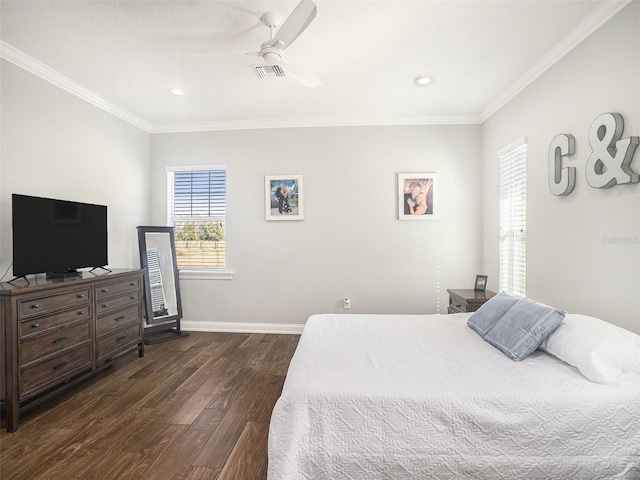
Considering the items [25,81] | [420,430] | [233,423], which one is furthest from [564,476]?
[25,81]

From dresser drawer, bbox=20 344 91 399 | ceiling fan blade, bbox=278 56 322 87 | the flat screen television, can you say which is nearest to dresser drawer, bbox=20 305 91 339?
dresser drawer, bbox=20 344 91 399

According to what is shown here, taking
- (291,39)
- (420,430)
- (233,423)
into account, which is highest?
(291,39)

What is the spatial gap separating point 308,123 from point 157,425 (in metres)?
3.50

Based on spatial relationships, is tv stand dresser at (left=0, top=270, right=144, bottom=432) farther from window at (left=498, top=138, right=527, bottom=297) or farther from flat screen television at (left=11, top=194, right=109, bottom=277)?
window at (left=498, top=138, right=527, bottom=297)

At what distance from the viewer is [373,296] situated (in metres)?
4.02

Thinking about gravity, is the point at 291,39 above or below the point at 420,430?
above

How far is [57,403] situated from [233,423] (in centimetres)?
145

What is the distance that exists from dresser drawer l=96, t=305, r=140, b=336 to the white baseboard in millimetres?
1017

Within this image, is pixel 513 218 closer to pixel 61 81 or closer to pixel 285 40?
pixel 285 40

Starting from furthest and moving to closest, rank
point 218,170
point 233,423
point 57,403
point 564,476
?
1. point 218,170
2. point 57,403
3. point 233,423
4. point 564,476

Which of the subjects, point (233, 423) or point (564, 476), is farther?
point (233, 423)

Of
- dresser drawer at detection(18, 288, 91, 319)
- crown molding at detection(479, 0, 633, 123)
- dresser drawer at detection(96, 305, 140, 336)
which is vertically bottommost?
dresser drawer at detection(96, 305, 140, 336)

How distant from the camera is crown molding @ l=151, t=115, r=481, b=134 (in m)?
3.93

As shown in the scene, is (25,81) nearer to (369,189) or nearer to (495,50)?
(369,189)
